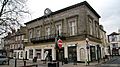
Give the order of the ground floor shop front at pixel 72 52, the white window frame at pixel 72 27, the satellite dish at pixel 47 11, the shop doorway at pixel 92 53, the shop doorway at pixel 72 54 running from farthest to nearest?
the satellite dish at pixel 47 11 → the white window frame at pixel 72 27 → the shop doorway at pixel 92 53 → the shop doorway at pixel 72 54 → the ground floor shop front at pixel 72 52

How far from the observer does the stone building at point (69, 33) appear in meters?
28.3

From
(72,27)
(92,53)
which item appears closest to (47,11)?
(72,27)

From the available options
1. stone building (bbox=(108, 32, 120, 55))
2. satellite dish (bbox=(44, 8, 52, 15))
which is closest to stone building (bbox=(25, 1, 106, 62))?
satellite dish (bbox=(44, 8, 52, 15))

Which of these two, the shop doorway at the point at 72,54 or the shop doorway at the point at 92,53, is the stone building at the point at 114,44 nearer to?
the shop doorway at the point at 92,53

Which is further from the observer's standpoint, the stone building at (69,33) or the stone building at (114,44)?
the stone building at (114,44)

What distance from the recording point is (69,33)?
30.8 metres

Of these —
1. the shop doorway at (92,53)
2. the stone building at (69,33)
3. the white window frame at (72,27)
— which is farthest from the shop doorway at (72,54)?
the shop doorway at (92,53)

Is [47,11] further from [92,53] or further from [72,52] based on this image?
[92,53]

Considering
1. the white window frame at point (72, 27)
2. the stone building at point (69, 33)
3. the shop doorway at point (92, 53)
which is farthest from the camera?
the white window frame at point (72, 27)

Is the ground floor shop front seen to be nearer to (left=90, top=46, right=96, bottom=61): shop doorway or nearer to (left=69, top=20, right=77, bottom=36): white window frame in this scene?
(left=90, top=46, right=96, bottom=61): shop doorway

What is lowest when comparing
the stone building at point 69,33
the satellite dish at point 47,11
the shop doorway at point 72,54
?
the shop doorway at point 72,54

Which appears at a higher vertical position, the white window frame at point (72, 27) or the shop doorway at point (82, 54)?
the white window frame at point (72, 27)

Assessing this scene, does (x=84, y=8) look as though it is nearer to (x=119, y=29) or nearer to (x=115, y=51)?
(x=115, y=51)

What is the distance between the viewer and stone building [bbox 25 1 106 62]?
93.0 ft
